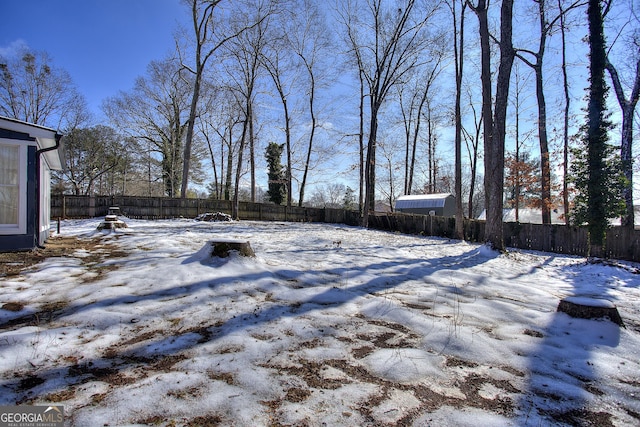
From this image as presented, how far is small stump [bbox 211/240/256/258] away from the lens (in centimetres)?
481

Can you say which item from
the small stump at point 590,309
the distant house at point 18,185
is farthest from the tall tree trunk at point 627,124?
the distant house at point 18,185

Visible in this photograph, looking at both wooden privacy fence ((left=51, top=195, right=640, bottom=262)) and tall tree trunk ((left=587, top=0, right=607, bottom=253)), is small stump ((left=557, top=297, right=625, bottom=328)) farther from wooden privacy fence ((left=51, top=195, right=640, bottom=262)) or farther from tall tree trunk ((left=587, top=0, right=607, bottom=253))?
wooden privacy fence ((left=51, top=195, right=640, bottom=262))

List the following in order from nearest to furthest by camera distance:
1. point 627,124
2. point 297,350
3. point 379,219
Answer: point 297,350, point 627,124, point 379,219

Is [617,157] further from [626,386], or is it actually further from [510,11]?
[626,386]

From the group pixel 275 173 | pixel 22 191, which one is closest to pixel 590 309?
pixel 22 191

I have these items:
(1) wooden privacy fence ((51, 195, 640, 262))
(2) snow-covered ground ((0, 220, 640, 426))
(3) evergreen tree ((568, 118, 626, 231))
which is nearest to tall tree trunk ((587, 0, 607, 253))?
(3) evergreen tree ((568, 118, 626, 231))

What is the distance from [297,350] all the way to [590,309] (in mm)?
3050

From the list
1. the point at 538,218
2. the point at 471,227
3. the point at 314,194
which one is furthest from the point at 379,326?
the point at 314,194

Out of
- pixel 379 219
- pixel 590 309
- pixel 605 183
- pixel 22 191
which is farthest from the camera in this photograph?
pixel 379 219

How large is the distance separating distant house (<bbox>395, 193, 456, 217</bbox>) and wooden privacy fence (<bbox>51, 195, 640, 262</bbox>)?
1002 cm

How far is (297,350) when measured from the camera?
2408 millimetres

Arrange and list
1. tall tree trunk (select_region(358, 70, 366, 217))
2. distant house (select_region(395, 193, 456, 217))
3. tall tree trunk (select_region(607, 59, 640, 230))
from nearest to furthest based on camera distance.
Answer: tall tree trunk (select_region(607, 59, 640, 230)) < tall tree trunk (select_region(358, 70, 366, 217)) < distant house (select_region(395, 193, 456, 217))

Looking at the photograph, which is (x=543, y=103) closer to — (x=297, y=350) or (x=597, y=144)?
(x=597, y=144)

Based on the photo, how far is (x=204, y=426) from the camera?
1522 millimetres
